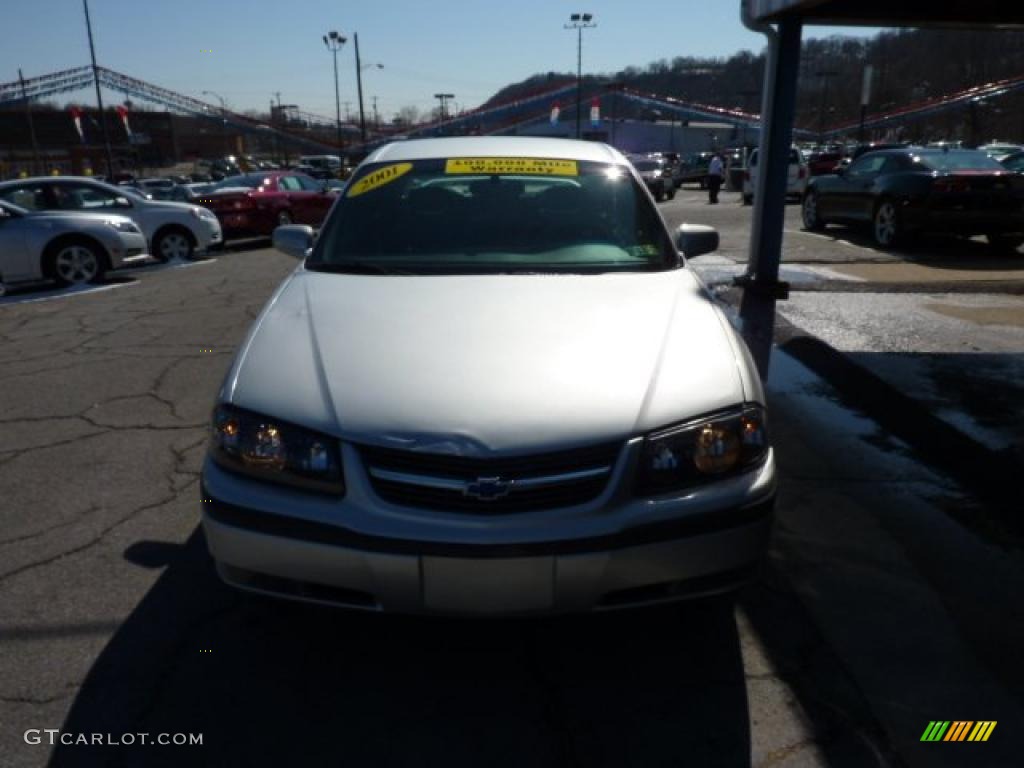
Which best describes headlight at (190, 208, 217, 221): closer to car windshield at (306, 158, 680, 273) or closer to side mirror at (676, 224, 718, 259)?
car windshield at (306, 158, 680, 273)

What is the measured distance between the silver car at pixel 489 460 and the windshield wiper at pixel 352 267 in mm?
486

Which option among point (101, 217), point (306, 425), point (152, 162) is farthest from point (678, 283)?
point (152, 162)

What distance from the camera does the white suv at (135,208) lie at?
11164mm

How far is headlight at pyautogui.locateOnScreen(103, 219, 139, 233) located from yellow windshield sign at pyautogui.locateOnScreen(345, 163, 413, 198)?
8.33m

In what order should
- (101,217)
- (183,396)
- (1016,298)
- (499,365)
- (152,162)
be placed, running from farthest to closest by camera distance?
(152,162)
(101,217)
(1016,298)
(183,396)
(499,365)

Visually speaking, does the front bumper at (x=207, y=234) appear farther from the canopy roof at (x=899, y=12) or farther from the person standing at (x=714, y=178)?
the person standing at (x=714, y=178)

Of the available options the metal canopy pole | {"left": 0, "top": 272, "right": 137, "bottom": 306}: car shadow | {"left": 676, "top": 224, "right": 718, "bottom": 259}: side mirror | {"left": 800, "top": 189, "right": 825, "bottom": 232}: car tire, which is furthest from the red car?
{"left": 676, "top": 224, "right": 718, "bottom": 259}: side mirror

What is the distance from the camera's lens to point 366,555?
214cm

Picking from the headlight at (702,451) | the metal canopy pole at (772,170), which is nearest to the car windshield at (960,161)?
the metal canopy pole at (772,170)

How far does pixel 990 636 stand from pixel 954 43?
111326 mm

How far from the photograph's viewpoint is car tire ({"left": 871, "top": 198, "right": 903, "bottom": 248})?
38.3 feet

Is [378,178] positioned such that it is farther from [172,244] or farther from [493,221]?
[172,244]

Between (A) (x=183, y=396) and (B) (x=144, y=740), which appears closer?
(B) (x=144, y=740)

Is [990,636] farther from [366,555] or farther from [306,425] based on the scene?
[306,425]
